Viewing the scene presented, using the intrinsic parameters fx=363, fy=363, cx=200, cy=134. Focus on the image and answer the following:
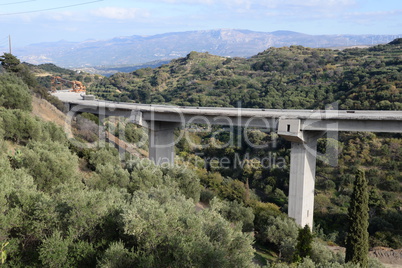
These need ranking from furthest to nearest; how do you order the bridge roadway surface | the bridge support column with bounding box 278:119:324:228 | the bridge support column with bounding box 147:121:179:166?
the bridge support column with bounding box 147:121:179:166 → the bridge support column with bounding box 278:119:324:228 → the bridge roadway surface

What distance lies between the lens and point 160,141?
25984 mm

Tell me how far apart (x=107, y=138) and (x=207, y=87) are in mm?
27823

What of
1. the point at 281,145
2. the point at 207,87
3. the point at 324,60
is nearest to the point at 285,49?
the point at 324,60

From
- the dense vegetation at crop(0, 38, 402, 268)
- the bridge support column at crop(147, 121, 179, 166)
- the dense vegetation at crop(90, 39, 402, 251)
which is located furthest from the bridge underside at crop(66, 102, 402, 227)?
the dense vegetation at crop(90, 39, 402, 251)

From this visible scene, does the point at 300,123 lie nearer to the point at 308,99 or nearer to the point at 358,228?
the point at 358,228

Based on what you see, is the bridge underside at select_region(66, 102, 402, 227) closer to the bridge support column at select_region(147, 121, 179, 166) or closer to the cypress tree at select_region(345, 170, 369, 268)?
the bridge support column at select_region(147, 121, 179, 166)

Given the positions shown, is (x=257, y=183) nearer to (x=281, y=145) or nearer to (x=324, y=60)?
(x=281, y=145)

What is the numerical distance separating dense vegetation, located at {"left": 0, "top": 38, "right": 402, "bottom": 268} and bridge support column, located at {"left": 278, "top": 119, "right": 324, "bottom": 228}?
1004mm

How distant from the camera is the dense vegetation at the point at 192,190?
8734mm

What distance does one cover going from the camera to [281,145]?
34219 mm

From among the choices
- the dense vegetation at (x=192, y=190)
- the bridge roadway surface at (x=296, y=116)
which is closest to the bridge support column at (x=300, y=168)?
the bridge roadway surface at (x=296, y=116)

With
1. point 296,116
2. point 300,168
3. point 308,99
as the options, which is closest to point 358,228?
point 300,168

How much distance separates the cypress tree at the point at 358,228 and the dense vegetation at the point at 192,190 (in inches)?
36.8

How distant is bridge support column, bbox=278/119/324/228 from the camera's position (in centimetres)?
1972
